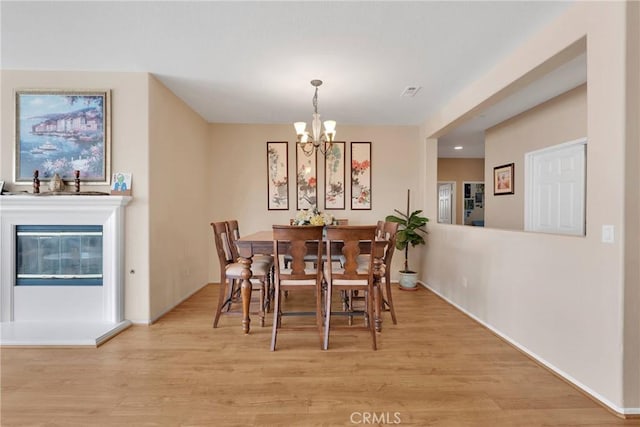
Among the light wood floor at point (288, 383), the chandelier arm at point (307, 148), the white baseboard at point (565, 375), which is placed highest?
the chandelier arm at point (307, 148)

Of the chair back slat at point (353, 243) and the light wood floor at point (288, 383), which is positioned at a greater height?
the chair back slat at point (353, 243)

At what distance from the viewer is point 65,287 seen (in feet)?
10.1

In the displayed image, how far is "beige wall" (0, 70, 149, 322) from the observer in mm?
3088

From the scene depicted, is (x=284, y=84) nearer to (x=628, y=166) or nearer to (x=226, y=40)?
(x=226, y=40)

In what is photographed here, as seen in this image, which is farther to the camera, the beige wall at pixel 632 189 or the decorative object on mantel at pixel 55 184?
the decorative object on mantel at pixel 55 184

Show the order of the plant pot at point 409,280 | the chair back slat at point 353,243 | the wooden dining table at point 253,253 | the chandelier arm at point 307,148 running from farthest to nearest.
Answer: the plant pot at point 409,280, the chandelier arm at point 307,148, the wooden dining table at point 253,253, the chair back slat at point 353,243

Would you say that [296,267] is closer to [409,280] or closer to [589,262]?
[589,262]

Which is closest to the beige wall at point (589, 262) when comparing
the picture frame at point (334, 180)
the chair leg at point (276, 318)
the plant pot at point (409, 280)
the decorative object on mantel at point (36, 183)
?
the plant pot at point (409, 280)

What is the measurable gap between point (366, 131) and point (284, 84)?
80.6 inches

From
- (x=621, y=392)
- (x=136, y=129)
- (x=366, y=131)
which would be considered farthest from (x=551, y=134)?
(x=136, y=129)

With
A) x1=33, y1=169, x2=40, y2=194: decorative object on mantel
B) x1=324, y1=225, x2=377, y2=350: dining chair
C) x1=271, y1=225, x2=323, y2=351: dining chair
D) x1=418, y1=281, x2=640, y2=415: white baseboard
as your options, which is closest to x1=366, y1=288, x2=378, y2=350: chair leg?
x1=324, y1=225, x2=377, y2=350: dining chair

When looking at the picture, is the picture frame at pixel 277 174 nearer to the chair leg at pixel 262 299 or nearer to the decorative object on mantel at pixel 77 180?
the chair leg at pixel 262 299

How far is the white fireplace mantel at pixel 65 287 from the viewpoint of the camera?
2.96m

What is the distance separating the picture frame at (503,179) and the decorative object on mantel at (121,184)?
503cm
